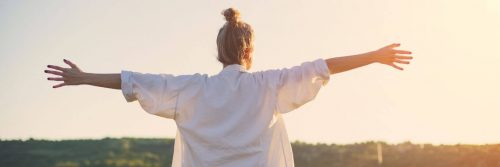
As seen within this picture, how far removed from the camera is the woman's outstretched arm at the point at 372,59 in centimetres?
376

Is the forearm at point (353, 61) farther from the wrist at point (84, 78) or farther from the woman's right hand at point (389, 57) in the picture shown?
the wrist at point (84, 78)

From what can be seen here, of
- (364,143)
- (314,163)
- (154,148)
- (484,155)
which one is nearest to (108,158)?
(154,148)

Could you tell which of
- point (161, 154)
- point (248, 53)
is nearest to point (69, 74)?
point (248, 53)

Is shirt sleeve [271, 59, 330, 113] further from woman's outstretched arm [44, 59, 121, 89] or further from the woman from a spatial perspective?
woman's outstretched arm [44, 59, 121, 89]

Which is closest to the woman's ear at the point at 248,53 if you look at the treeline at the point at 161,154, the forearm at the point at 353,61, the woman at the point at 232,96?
the woman at the point at 232,96

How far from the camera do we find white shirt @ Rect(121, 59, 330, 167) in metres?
3.83

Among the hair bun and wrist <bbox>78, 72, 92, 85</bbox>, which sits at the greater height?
the hair bun

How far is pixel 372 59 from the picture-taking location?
3.76 meters

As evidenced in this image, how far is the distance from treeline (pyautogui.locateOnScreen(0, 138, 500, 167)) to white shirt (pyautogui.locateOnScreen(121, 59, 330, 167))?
12.5m

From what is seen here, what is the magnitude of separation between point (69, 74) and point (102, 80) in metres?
0.16

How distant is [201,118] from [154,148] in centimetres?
1795

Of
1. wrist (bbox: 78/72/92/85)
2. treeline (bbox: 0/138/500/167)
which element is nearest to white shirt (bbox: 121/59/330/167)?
wrist (bbox: 78/72/92/85)

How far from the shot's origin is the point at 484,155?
15859mm

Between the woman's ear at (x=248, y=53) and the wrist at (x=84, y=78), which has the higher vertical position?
the woman's ear at (x=248, y=53)
